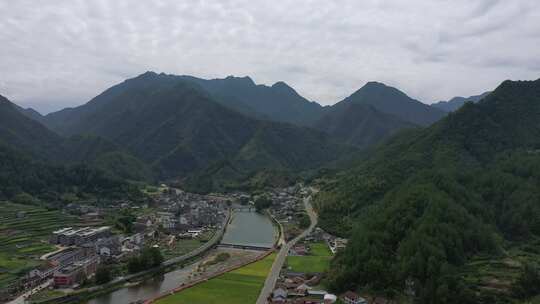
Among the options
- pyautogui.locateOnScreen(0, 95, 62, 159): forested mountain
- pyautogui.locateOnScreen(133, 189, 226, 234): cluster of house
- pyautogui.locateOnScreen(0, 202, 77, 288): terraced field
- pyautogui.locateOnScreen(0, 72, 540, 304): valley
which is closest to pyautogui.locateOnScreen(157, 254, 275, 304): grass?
pyautogui.locateOnScreen(0, 72, 540, 304): valley

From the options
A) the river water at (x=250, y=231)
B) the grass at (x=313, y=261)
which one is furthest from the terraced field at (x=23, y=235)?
the grass at (x=313, y=261)

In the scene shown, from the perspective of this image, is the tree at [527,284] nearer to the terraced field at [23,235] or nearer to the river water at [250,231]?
the river water at [250,231]

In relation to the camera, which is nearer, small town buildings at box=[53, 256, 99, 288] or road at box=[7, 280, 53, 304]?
road at box=[7, 280, 53, 304]

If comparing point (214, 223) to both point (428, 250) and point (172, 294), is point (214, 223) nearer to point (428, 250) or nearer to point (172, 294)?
point (172, 294)

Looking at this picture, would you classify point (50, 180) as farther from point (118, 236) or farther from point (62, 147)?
point (62, 147)

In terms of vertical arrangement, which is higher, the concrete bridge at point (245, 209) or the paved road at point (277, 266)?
the concrete bridge at point (245, 209)

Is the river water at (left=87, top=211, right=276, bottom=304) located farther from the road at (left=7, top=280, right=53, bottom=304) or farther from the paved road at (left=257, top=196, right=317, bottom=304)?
the road at (left=7, top=280, right=53, bottom=304)
